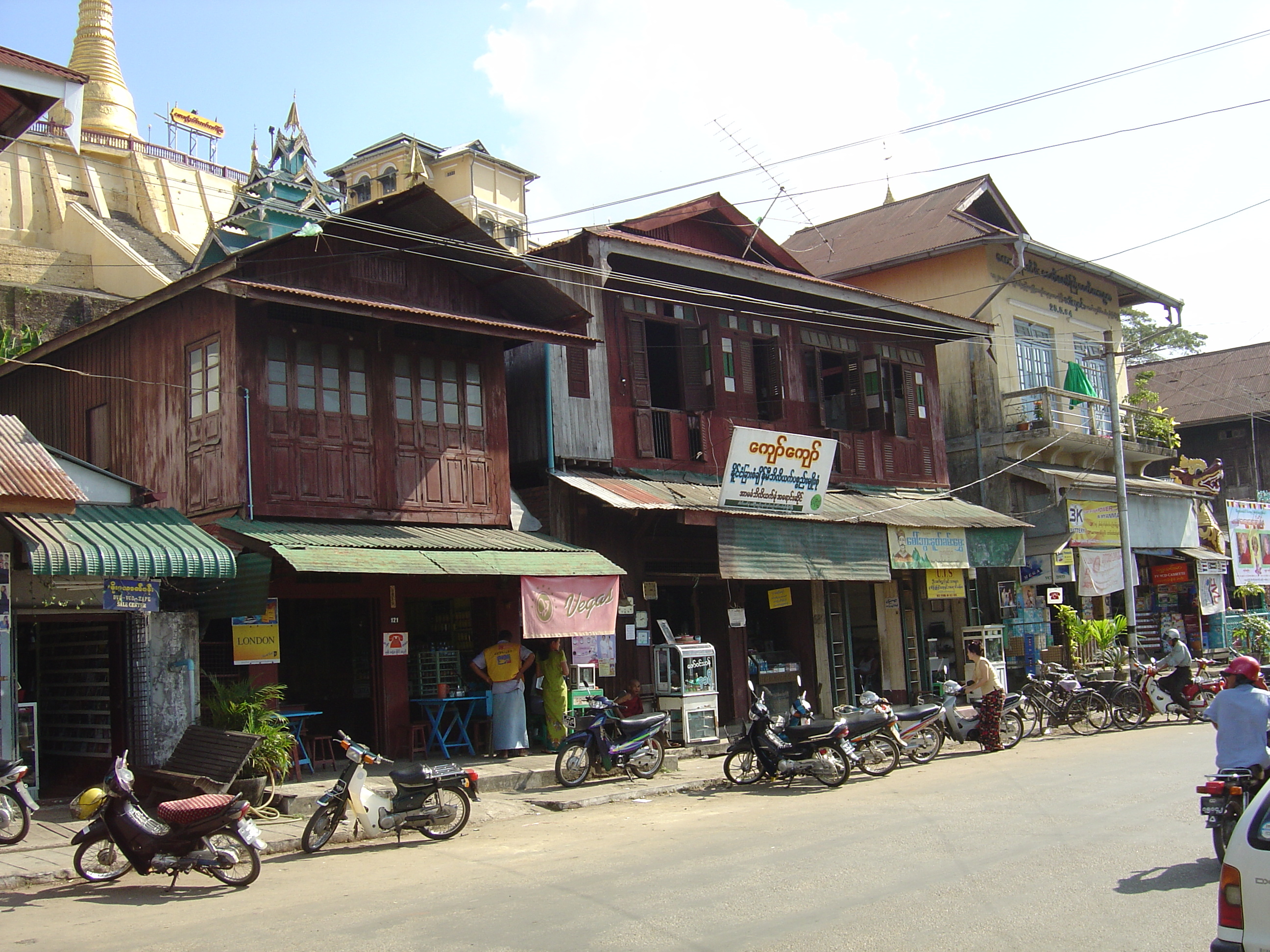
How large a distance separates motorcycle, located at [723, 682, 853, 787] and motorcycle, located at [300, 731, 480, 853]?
12.7ft

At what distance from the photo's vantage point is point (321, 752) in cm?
1395

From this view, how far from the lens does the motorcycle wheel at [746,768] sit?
13336 millimetres

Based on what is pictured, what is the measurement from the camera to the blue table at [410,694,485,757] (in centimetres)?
1423

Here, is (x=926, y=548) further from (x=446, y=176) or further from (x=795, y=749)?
(x=446, y=176)

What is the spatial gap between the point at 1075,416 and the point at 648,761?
16.3 m

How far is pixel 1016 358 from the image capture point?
84.0 ft

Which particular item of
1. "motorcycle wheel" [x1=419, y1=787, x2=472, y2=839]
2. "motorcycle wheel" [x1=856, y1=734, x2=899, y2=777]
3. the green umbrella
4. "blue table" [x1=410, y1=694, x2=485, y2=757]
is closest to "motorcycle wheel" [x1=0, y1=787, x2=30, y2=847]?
"motorcycle wheel" [x1=419, y1=787, x2=472, y2=839]

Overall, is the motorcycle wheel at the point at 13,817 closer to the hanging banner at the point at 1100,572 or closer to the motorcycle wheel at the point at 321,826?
the motorcycle wheel at the point at 321,826

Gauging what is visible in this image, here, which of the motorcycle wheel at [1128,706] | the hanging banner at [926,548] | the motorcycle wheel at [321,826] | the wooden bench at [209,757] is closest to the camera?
the motorcycle wheel at [321,826]

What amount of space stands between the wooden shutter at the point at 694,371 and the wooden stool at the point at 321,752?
783 cm

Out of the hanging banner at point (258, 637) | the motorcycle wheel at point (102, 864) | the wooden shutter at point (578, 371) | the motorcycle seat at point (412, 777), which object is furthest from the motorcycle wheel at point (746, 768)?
the motorcycle wheel at point (102, 864)

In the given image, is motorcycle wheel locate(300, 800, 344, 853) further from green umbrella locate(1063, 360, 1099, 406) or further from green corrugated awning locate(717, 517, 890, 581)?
green umbrella locate(1063, 360, 1099, 406)

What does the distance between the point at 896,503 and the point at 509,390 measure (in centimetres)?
794

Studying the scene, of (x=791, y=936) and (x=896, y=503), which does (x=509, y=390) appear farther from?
(x=791, y=936)
